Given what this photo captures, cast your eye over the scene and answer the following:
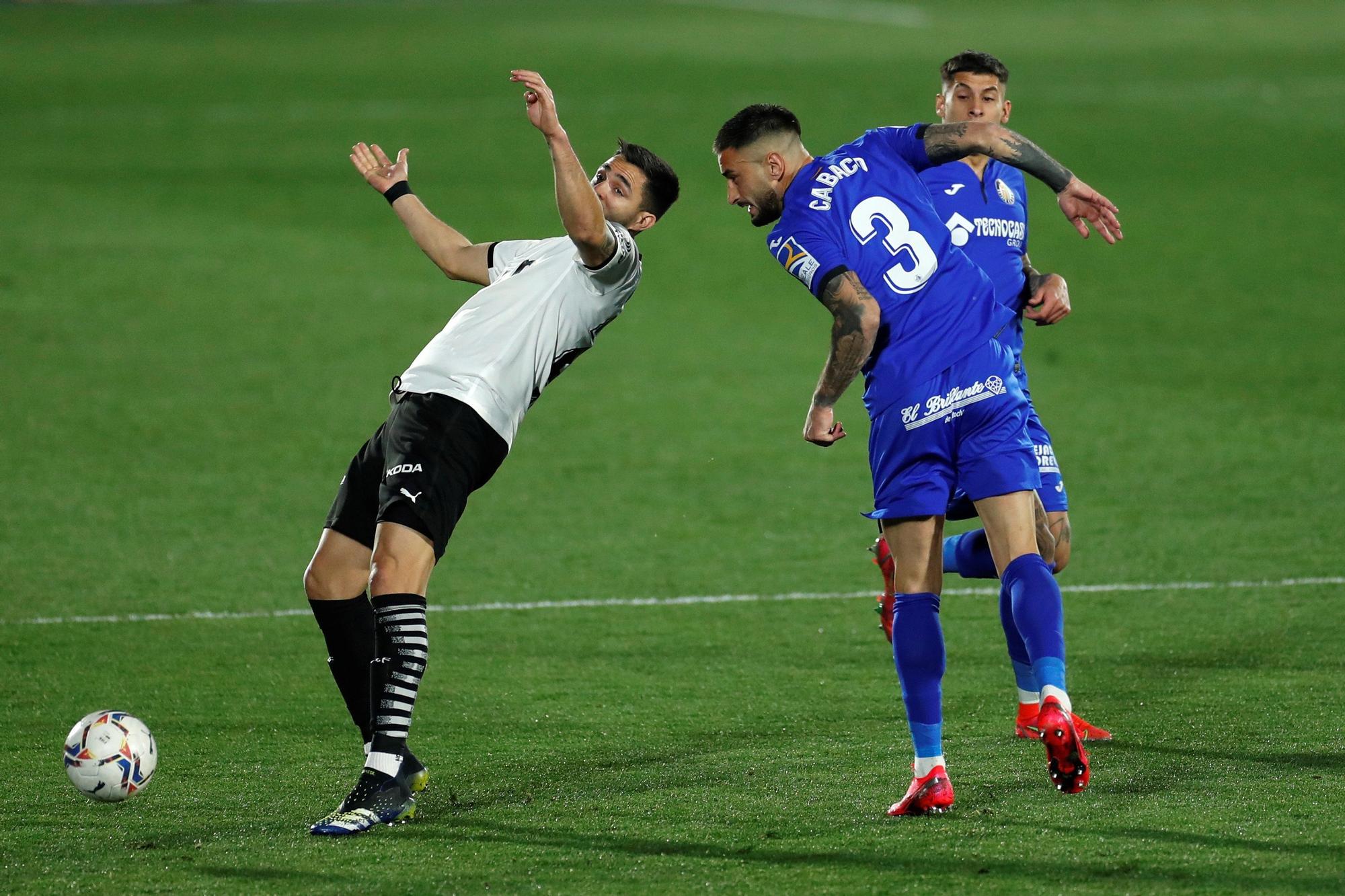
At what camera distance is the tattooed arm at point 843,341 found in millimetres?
5086

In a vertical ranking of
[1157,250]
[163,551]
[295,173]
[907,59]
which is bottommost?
[163,551]

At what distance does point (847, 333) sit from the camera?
16.7ft

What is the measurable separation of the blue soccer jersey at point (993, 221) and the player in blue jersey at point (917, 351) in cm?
88

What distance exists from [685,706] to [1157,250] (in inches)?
475

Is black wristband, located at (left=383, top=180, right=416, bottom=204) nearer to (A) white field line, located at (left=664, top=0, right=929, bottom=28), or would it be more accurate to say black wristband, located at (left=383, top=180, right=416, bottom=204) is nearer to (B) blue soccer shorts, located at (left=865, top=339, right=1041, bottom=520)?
(B) blue soccer shorts, located at (left=865, top=339, right=1041, bottom=520)

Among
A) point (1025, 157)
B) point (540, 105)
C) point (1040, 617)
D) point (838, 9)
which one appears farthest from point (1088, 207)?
point (838, 9)

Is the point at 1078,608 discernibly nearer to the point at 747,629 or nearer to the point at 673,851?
the point at 747,629

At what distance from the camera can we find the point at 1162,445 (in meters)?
11.1

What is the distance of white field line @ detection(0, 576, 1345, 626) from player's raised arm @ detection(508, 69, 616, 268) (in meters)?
3.14

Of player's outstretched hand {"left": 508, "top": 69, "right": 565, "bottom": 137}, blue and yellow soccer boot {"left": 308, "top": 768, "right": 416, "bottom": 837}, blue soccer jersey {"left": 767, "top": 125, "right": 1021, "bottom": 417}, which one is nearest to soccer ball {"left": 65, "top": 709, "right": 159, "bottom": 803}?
blue and yellow soccer boot {"left": 308, "top": 768, "right": 416, "bottom": 837}

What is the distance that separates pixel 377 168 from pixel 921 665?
8.06 ft

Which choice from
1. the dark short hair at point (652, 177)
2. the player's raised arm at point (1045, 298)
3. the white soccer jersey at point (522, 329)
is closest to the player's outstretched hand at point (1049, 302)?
the player's raised arm at point (1045, 298)

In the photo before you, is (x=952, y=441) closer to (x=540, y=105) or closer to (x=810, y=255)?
(x=810, y=255)

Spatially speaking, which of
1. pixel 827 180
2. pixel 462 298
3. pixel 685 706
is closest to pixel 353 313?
pixel 462 298
